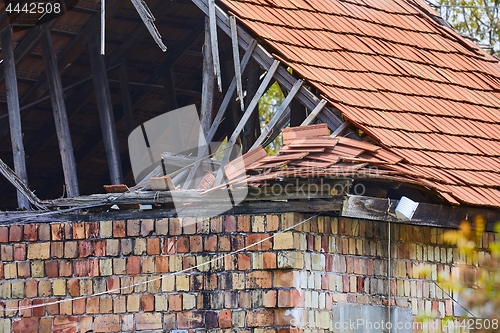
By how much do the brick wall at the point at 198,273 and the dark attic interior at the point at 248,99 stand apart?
276 mm

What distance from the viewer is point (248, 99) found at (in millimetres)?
10297

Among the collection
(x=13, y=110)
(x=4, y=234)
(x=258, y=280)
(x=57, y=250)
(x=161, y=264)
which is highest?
(x=13, y=110)

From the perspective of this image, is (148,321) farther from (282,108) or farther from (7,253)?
(282,108)

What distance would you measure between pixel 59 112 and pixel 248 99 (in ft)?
6.66

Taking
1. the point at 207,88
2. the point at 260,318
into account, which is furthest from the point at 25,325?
the point at 207,88

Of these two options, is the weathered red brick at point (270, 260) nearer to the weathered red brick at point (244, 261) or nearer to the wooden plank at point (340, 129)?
the weathered red brick at point (244, 261)

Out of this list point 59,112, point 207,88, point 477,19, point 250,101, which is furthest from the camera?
point 477,19

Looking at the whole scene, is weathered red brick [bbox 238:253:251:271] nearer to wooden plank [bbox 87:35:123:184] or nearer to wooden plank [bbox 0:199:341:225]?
wooden plank [bbox 0:199:341:225]

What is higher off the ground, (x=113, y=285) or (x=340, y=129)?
(x=340, y=129)

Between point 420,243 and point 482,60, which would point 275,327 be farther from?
point 482,60

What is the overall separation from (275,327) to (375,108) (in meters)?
2.29

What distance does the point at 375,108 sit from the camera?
28.8ft

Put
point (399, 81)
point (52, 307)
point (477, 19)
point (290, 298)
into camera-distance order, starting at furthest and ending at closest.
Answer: point (477, 19)
point (399, 81)
point (52, 307)
point (290, 298)

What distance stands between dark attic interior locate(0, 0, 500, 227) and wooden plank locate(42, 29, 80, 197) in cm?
1
